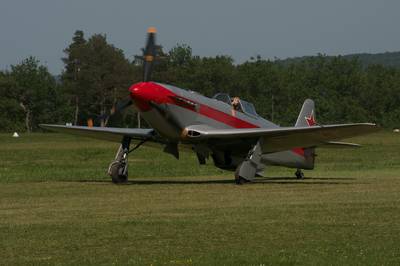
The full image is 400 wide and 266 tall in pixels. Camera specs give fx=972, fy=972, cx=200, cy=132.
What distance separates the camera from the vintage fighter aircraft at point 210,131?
2052cm

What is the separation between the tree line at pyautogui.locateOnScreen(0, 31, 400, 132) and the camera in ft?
348

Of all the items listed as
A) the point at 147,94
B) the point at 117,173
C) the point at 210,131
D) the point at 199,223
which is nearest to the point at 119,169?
the point at 117,173

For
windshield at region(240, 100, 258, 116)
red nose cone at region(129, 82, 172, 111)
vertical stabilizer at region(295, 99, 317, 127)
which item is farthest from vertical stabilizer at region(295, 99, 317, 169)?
red nose cone at region(129, 82, 172, 111)

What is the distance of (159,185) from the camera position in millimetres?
20906

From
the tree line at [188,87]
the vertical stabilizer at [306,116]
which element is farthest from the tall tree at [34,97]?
the vertical stabilizer at [306,116]

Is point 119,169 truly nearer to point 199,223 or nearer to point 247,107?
point 247,107

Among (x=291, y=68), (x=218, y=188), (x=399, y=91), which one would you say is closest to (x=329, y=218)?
(x=218, y=188)

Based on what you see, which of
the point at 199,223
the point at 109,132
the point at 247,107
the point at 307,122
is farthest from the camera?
the point at 307,122

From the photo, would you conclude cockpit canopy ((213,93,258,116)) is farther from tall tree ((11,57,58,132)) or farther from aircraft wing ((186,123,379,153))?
tall tree ((11,57,58,132))

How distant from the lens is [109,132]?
23.5 metres

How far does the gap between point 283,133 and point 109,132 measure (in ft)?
15.1

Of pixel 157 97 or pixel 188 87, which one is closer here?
pixel 157 97

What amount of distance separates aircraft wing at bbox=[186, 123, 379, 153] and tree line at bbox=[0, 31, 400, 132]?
253 ft

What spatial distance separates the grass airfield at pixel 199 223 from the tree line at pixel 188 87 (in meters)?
80.3
